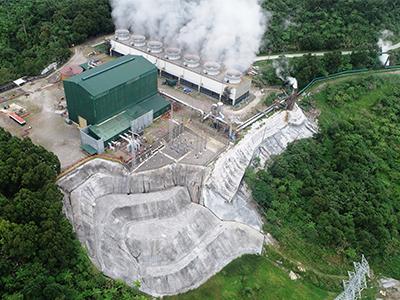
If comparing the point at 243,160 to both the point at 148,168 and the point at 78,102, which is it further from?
the point at 78,102

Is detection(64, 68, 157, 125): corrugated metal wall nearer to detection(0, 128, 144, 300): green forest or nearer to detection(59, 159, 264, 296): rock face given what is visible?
detection(59, 159, 264, 296): rock face

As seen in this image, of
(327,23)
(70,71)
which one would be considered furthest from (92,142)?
(327,23)

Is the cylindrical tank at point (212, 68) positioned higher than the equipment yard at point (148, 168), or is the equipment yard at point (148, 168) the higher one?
the cylindrical tank at point (212, 68)

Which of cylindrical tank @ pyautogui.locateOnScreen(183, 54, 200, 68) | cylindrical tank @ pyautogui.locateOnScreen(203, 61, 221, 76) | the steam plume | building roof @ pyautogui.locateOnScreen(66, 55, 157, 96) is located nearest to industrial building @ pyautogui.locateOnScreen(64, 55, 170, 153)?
building roof @ pyautogui.locateOnScreen(66, 55, 157, 96)

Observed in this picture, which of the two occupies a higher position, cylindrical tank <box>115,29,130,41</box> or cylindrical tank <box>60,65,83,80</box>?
cylindrical tank <box>115,29,130,41</box>

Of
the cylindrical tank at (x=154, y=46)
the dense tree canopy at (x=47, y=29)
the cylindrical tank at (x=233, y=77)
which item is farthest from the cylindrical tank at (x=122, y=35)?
the cylindrical tank at (x=233, y=77)

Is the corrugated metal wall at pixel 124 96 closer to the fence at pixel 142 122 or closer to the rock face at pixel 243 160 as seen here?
the fence at pixel 142 122

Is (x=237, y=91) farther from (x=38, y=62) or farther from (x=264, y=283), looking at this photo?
(x=38, y=62)
